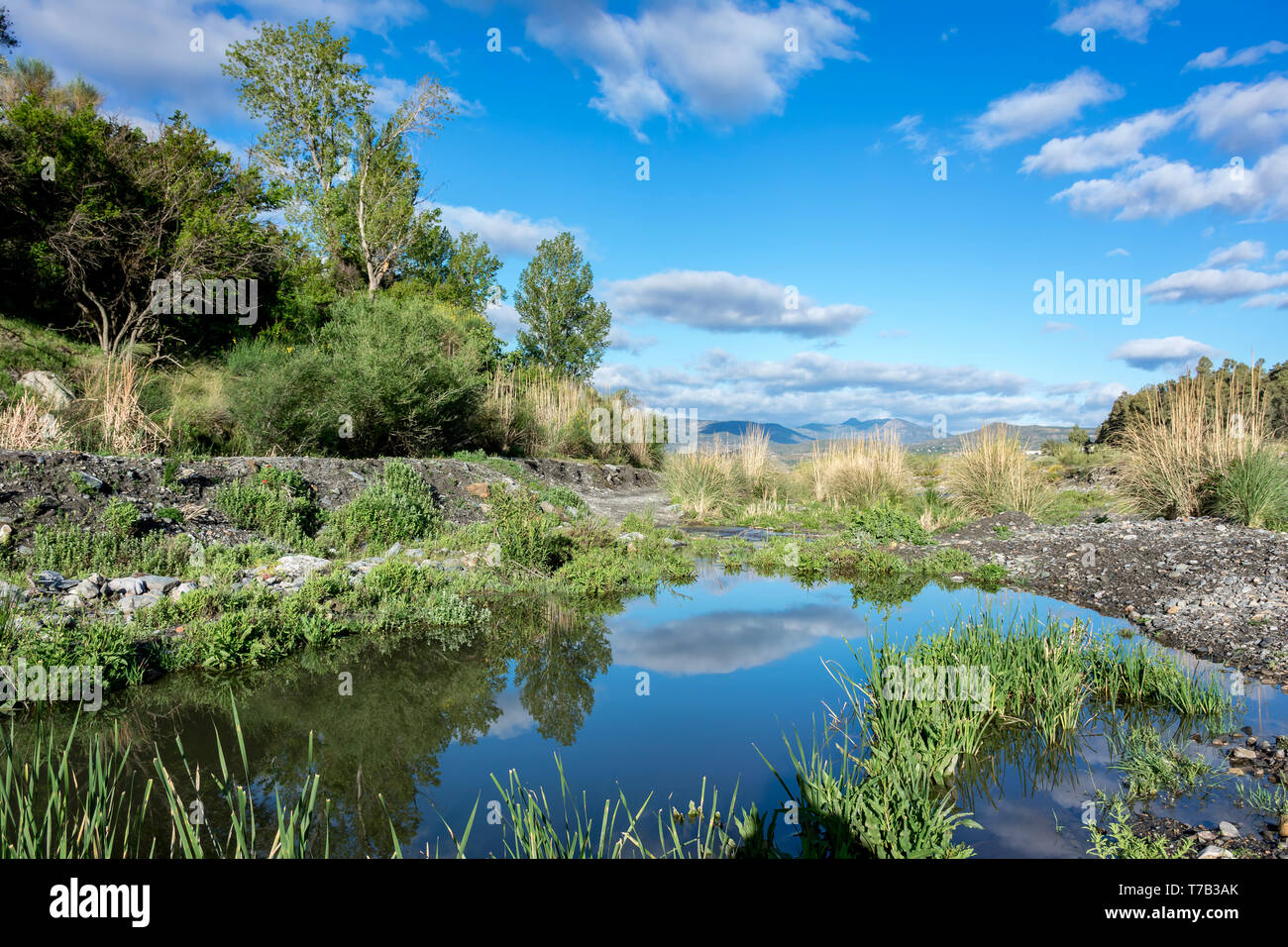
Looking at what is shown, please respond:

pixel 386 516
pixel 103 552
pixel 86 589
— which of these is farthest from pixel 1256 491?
pixel 103 552

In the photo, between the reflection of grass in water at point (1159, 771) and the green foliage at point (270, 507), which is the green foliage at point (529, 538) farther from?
the reflection of grass in water at point (1159, 771)

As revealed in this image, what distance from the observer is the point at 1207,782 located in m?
3.02

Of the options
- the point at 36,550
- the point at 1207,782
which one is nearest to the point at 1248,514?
the point at 1207,782

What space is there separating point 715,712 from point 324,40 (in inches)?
1005

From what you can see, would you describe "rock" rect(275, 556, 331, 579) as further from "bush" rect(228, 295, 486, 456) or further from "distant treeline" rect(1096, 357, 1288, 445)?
"distant treeline" rect(1096, 357, 1288, 445)

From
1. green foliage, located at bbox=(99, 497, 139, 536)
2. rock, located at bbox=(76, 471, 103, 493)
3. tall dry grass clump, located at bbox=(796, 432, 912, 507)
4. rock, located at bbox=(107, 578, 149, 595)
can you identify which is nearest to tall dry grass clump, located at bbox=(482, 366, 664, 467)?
tall dry grass clump, located at bbox=(796, 432, 912, 507)

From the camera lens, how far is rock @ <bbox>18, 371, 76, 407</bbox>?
28.9 feet

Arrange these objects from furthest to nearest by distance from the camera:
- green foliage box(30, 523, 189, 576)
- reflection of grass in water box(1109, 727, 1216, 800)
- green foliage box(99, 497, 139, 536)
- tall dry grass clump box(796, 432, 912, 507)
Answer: tall dry grass clump box(796, 432, 912, 507), green foliage box(99, 497, 139, 536), green foliage box(30, 523, 189, 576), reflection of grass in water box(1109, 727, 1216, 800)

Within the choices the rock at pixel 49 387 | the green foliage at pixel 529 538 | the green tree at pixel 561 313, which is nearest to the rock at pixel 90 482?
the rock at pixel 49 387

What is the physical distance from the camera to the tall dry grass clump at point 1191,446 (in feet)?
29.5

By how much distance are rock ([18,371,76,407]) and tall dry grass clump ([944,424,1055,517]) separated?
13.6m

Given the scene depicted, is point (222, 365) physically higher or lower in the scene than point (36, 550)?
higher
